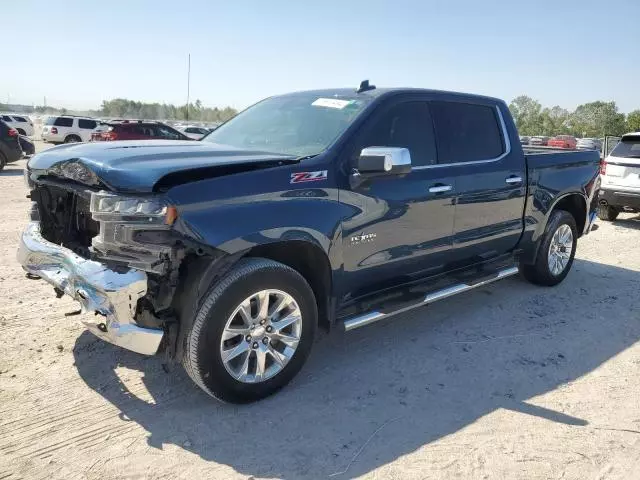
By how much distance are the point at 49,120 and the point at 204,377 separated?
1126 inches

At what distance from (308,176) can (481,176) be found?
6.30 ft

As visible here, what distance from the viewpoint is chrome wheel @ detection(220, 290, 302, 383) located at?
3191mm

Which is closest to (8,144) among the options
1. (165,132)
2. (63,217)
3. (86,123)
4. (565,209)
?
(165,132)

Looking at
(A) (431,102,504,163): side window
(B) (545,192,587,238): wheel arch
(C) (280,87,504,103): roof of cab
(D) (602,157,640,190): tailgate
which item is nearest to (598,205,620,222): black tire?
(D) (602,157,640,190): tailgate

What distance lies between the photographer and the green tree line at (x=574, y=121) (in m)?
54.6

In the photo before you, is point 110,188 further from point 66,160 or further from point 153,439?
point 153,439

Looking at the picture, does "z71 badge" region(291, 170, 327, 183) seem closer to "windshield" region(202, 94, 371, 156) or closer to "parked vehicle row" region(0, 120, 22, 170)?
"windshield" region(202, 94, 371, 156)

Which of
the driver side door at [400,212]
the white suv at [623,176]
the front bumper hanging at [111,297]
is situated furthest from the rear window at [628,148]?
the front bumper hanging at [111,297]

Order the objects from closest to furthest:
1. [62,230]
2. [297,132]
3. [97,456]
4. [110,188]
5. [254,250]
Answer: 1. [97,456]
2. [110,188]
3. [254,250]
4. [62,230]
5. [297,132]

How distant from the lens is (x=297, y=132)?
13.3 feet

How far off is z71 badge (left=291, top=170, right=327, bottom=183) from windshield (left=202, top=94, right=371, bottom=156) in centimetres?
24

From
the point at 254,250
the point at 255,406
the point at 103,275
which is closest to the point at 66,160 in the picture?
the point at 103,275

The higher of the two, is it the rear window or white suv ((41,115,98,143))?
the rear window

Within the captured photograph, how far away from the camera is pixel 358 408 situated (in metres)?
3.33
